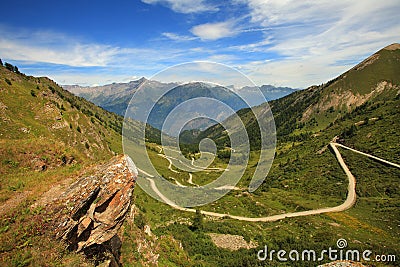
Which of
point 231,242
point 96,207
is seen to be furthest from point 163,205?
point 96,207

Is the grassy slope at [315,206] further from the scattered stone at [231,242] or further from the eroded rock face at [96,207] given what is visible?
the eroded rock face at [96,207]

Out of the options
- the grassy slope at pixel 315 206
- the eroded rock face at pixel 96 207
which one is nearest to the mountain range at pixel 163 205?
the eroded rock face at pixel 96 207

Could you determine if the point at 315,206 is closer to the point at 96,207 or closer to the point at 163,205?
the point at 163,205

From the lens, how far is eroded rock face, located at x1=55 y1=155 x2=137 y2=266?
450 inches

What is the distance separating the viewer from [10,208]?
1102 cm

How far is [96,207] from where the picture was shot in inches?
488

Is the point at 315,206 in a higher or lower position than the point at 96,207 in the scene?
lower

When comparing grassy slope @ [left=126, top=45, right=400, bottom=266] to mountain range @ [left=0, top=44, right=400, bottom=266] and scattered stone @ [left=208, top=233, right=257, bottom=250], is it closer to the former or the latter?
mountain range @ [left=0, top=44, right=400, bottom=266]

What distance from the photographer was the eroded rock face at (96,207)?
37.5 feet

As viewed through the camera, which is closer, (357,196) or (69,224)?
(69,224)

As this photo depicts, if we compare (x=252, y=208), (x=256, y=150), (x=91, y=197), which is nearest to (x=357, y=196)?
(x=252, y=208)

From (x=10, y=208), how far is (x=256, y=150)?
645 ft

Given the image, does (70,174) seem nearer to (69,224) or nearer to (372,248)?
(69,224)

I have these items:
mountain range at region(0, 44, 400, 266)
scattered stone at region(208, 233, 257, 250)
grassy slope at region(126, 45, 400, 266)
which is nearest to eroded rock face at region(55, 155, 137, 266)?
mountain range at region(0, 44, 400, 266)
